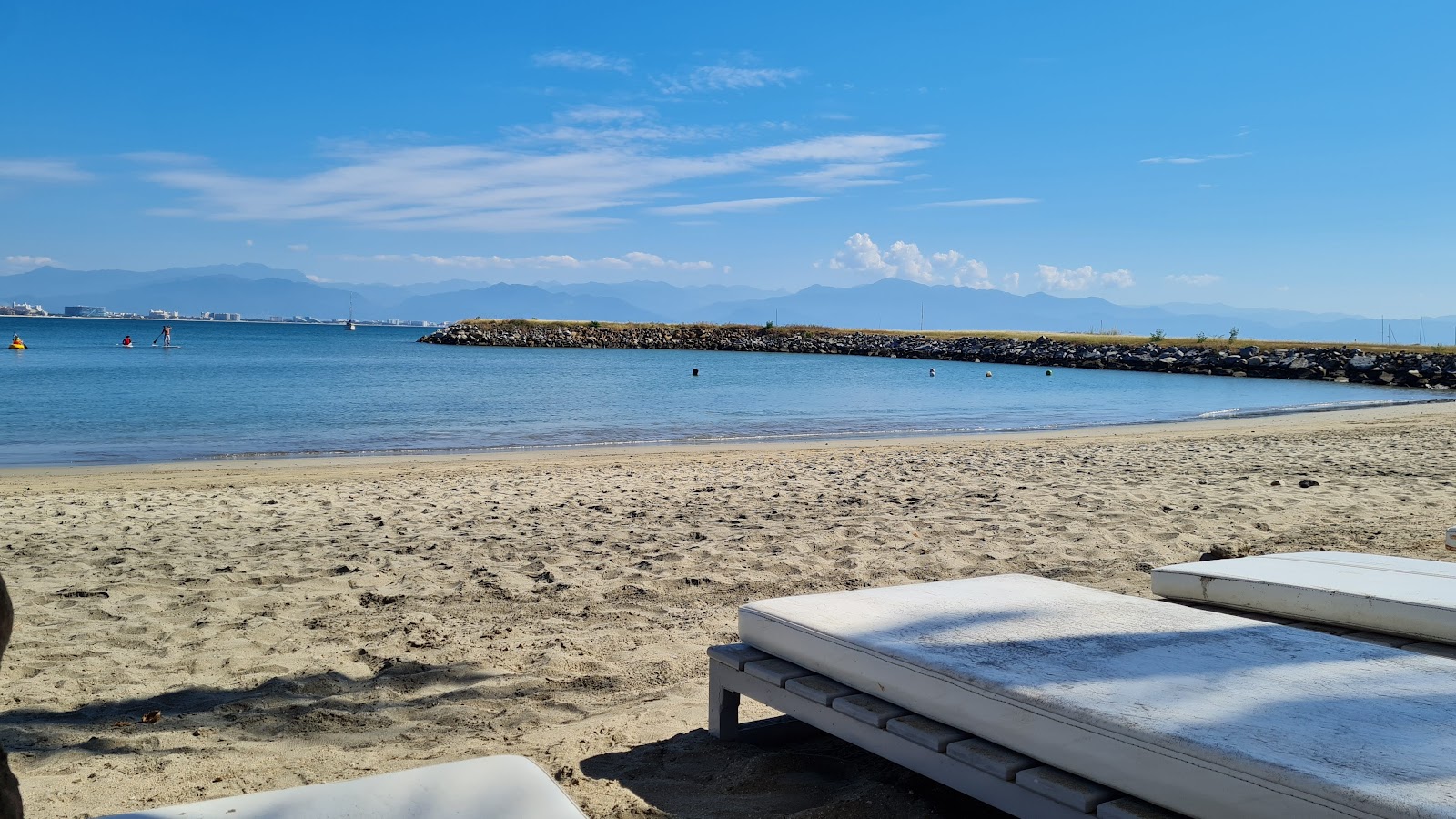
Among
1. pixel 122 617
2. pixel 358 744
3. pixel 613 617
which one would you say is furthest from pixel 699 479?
pixel 358 744

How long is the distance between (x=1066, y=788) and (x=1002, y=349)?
59.2 metres

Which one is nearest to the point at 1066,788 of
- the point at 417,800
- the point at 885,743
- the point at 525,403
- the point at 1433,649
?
the point at 885,743

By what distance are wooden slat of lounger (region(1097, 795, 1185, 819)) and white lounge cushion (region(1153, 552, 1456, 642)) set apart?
2079 millimetres

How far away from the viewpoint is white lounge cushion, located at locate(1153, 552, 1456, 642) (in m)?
3.48

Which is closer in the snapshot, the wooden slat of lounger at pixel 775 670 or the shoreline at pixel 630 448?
the wooden slat of lounger at pixel 775 670

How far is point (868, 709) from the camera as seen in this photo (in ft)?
8.54

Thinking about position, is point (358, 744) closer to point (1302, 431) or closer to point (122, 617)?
point (122, 617)

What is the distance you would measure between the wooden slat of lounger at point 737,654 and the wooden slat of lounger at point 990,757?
847mm

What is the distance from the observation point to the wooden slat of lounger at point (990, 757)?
2240 mm

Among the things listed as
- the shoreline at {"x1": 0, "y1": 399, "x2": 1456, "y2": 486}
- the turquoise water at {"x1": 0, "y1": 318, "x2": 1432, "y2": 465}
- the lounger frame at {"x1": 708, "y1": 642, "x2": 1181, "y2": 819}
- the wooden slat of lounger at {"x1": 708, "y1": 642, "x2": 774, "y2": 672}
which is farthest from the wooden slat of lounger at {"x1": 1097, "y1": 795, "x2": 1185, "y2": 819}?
the turquoise water at {"x1": 0, "y1": 318, "x2": 1432, "y2": 465}

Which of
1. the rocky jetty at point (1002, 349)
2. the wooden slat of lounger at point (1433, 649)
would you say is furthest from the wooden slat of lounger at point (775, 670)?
the rocky jetty at point (1002, 349)

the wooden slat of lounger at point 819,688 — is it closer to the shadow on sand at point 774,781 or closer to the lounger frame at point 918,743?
the lounger frame at point 918,743

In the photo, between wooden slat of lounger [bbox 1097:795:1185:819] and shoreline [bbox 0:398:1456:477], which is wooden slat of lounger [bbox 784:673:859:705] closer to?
wooden slat of lounger [bbox 1097:795:1185:819]

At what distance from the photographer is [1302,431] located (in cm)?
1689
